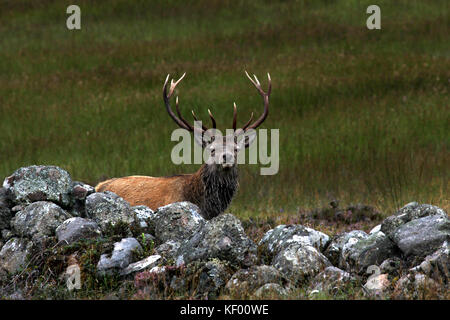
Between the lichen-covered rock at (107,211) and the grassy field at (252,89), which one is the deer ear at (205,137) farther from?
the lichen-covered rock at (107,211)

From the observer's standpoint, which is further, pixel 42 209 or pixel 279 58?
pixel 279 58

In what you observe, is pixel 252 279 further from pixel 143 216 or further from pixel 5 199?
pixel 5 199

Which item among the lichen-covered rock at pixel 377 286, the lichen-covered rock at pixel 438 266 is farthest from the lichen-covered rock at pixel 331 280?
the lichen-covered rock at pixel 438 266

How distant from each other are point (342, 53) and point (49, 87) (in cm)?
841

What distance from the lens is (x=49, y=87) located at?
2067cm

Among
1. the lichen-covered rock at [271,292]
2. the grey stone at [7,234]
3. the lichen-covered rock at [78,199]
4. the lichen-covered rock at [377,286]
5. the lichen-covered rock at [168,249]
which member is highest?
the lichen-covered rock at [78,199]

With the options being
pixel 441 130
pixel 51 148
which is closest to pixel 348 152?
pixel 441 130

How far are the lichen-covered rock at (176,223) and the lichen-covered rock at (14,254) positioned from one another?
1.40 metres

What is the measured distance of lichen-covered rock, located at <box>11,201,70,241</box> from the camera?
8.12 metres

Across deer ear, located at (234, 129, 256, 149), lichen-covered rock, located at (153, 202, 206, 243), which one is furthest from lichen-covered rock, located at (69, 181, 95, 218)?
deer ear, located at (234, 129, 256, 149)

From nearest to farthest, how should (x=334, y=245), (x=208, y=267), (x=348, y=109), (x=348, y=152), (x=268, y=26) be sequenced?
A: (x=208, y=267) < (x=334, y=245) < (x=348, y=152) < (x=348, y=109) < (x=268, y=26)

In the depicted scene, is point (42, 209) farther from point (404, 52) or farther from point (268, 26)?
point (268, 26)

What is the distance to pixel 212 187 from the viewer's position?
36.7ft

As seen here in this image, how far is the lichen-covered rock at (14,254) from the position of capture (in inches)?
305
